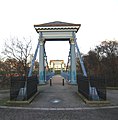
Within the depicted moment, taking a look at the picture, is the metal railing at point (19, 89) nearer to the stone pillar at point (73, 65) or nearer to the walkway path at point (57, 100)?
the walkway path at point (57, 100)

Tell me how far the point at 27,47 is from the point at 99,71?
12.9 meters

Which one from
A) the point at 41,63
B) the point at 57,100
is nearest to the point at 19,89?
the point at 57,100

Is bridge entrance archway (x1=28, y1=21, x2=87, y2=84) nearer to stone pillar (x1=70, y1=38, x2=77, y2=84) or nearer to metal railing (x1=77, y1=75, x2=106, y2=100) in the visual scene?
stone pillar (x1=70, y1=38, x2=77, y2=84)

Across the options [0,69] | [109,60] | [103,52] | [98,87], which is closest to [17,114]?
[98,87]

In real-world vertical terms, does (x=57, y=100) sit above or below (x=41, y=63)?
below

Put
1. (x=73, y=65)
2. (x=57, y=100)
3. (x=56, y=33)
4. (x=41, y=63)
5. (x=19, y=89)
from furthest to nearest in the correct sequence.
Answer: (x=73, y=65) → (x=41, y=63) → (x=56, y=33) → (x=57, y=100) → (x=19, y=89)

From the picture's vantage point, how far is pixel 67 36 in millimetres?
24828

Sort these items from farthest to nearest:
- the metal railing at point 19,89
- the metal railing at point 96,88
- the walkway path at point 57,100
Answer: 1. the metal railing at point 19,89
2. the metal railing at point 96,88
3. the walkway path at point 57,100

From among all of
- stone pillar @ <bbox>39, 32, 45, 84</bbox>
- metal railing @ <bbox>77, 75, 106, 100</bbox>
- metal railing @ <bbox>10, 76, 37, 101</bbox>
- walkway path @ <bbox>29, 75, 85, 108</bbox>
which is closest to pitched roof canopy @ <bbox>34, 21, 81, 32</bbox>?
stone pillar @ <bbox>39, 32, 45, 84</bbox>

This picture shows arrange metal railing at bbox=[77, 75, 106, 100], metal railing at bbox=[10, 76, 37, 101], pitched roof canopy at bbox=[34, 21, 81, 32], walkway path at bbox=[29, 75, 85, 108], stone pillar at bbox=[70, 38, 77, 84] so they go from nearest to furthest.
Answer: walkway path at bbox=[29, 75, 85, 108], metal railing at bbox=[77, 75, 106, 100], metal railing at bbox=[10, 76, 37, 101], pitched roof canopy at bbox=[34, 21, 81, 32], stone pillar at bbox=[70, 38, 77, 84]

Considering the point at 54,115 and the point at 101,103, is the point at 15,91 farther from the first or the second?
the point at 101,103

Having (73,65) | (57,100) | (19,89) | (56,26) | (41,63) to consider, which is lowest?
(57,100)

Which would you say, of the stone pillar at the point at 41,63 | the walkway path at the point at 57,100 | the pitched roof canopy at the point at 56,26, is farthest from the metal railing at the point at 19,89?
the pitched roof canopy at the point at 56,26

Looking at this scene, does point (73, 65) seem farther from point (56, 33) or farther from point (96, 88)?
point (96, 88)
